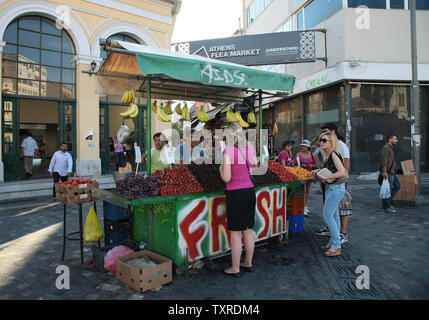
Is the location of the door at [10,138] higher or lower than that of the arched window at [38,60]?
lower

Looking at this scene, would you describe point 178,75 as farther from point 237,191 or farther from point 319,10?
point 319,10

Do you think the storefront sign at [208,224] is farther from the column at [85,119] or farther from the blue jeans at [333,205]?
the column at [85,119]

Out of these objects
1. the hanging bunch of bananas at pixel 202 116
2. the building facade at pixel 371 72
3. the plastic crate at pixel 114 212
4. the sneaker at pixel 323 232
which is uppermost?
the building facade at pixel 371 72

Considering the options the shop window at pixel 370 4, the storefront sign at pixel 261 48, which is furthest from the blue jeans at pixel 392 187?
the shop window at pixel 370 4

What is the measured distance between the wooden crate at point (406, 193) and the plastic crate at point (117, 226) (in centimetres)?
709

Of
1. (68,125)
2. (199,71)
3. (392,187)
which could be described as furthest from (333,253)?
(68,125)

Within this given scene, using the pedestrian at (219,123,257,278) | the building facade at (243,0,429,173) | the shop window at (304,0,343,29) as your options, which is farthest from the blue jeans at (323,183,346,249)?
the shop window at (304,0,343,29)

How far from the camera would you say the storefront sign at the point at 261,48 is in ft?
44.8

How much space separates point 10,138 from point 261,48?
35.7 feet

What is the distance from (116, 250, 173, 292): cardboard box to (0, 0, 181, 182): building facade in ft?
21.1

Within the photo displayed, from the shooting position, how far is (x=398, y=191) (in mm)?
7895

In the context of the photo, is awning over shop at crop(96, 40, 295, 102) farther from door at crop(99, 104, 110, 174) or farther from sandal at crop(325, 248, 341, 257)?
door at crop(99, 104, 110, 174)

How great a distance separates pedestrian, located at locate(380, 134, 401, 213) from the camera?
7289 mm

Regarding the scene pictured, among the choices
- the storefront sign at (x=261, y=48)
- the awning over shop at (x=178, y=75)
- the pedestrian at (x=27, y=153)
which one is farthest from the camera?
the storefront sign at (x=261, y=48)
